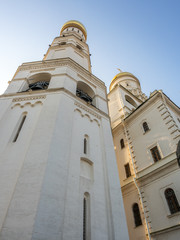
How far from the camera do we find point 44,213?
19.2 feet

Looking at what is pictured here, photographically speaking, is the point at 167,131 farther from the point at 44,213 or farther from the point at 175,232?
the point at 44,213

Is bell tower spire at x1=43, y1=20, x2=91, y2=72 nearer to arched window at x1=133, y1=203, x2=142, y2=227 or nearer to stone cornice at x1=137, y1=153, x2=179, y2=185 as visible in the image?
stone cornice at x1=137, y1=153, x2=179, y2=185

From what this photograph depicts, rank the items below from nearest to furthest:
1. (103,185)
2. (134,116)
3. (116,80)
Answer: (103,185), (134,116), (116,80)

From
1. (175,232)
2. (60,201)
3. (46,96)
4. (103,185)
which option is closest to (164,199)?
(175,232)

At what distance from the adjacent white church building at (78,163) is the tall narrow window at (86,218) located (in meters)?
0.03

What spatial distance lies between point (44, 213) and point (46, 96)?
283 inches

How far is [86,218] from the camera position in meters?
7.02

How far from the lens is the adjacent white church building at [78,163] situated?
20.3 ft

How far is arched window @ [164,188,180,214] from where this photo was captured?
10.9 metres

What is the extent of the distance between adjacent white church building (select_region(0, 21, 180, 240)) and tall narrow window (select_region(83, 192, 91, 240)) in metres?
0.03

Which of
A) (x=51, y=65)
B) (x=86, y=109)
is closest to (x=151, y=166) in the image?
(x=86, y=109)

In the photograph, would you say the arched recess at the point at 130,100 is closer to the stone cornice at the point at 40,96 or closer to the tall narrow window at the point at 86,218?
the stone cornice at the point at 40,96

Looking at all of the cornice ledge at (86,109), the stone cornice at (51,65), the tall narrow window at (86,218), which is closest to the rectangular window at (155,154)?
the cornice ledge at (86,109)

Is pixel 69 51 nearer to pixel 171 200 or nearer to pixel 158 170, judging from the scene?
pixel 158 170
